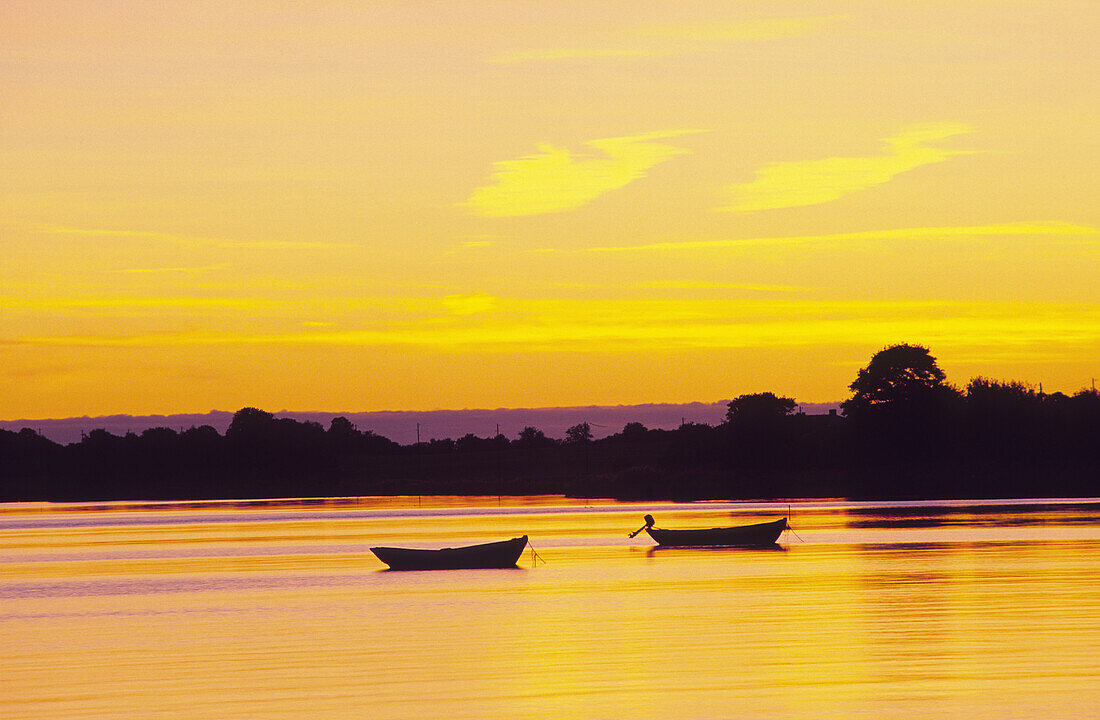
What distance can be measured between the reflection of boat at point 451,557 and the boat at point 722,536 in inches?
470

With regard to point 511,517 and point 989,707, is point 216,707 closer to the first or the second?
point 989,707

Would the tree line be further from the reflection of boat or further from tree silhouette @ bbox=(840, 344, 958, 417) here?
the reflection of boat

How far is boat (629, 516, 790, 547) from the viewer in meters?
71.2

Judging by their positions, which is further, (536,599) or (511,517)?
(511,517)

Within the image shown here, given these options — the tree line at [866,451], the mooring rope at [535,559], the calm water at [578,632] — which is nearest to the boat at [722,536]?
the calm water at [578,632]

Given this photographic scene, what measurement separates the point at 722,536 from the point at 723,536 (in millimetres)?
50

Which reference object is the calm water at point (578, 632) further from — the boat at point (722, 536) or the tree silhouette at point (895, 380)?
the tree silhouette at point (895, 380)

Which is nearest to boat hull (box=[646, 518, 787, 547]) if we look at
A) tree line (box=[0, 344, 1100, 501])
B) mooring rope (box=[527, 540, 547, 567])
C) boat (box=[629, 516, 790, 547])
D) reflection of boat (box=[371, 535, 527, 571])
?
boat (box=[629, 516, 790, 547])

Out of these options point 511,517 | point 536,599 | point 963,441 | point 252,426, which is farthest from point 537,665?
point 252,426

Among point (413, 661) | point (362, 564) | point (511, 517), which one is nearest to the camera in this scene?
point (413, 661)

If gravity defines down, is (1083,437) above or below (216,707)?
above

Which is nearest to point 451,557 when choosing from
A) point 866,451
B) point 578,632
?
point 578,632

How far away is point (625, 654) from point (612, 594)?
1568cm

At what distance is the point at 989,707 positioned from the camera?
2452 centimetres
